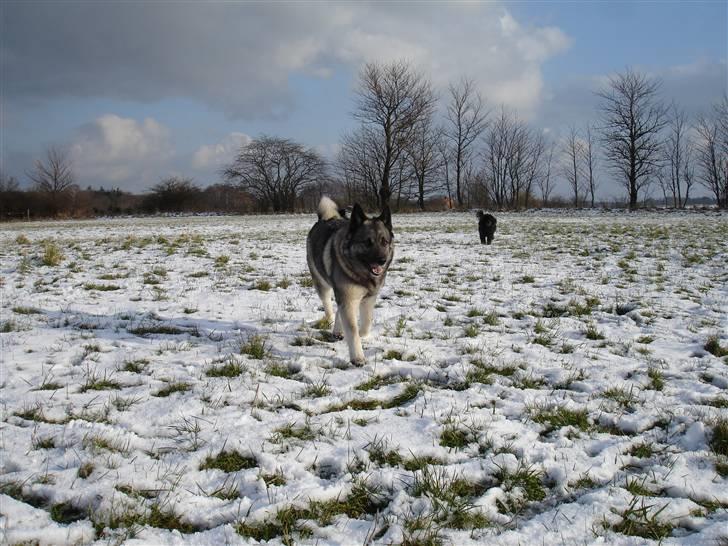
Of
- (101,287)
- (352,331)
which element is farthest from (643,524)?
(101,287)

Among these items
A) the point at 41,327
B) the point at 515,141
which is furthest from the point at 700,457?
the point at 515,141

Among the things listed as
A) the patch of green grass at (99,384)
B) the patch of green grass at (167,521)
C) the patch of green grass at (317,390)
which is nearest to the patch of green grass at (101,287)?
the patch of green grass at (99,384)

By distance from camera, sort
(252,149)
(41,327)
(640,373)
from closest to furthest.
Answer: (640,373)
(41,327)
(252,149)

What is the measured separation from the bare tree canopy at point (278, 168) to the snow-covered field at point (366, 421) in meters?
55.8

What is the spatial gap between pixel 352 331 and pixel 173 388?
156 centimetres

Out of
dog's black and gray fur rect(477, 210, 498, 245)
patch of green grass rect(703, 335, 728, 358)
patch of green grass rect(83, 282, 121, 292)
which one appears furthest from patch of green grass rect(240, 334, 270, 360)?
dog's black and gray fur rect(477, 210, 498, 245)

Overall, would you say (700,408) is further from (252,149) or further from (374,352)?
(252,149)

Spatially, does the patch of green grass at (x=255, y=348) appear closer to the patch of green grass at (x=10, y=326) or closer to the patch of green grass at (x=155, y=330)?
the patch of green grass at (x=155, y=330)

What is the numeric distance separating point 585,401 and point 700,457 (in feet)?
2.67

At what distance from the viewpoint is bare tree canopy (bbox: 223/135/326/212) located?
198 ft

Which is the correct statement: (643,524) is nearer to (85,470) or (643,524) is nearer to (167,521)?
(167,521)

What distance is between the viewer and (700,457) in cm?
252

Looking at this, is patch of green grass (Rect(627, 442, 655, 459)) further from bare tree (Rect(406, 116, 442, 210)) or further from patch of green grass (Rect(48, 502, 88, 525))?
bare tree (Rect(406, 116, 442, 210))

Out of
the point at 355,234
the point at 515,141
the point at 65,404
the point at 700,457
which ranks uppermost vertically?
the point at 515,141
